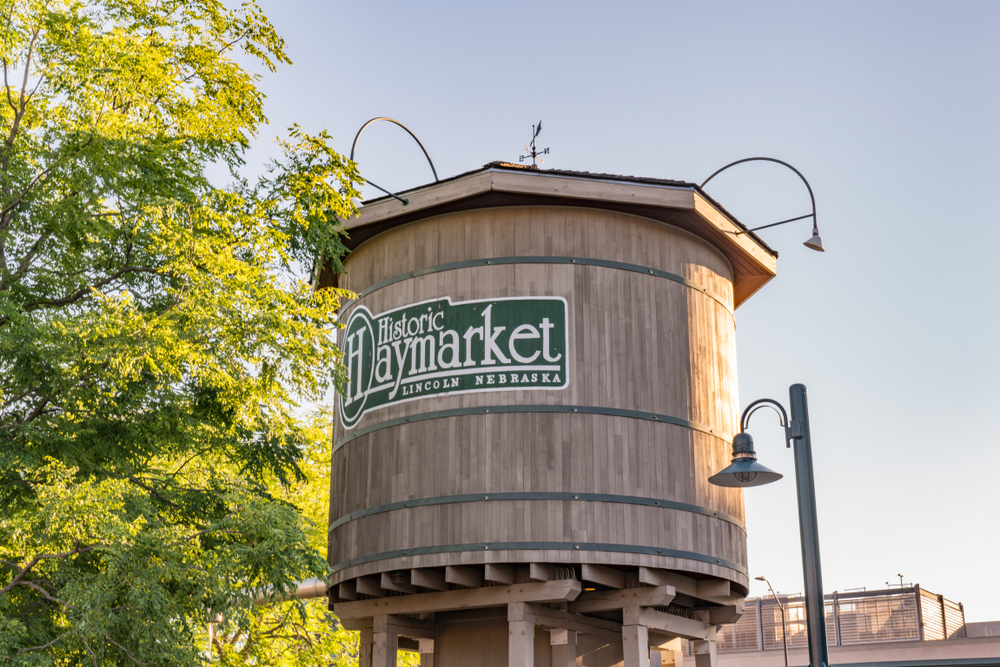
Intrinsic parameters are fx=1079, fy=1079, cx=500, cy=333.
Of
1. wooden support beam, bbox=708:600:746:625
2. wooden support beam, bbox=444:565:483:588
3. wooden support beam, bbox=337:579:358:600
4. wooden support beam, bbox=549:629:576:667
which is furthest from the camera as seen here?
wooden support beam, bbox=708:600:746:625

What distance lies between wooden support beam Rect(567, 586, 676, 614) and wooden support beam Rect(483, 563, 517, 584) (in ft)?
3.46

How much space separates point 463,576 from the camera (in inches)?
504

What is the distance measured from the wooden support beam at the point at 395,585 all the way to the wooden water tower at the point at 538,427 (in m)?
0.04

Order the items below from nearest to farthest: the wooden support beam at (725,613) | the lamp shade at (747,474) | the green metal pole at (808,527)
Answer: the green metal pole at (808,527)
the lamp shade at (747,474)
the wooden support beam at (725,613)

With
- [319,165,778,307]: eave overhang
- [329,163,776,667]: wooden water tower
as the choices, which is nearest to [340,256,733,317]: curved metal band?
[329,163,776,667]: wooden water tower

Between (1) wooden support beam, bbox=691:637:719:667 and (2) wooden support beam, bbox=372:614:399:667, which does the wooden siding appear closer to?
(2) wooden support beam, bbox=372:614:399:667

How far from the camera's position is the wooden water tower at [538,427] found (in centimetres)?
1274

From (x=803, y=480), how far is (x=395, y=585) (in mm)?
6100

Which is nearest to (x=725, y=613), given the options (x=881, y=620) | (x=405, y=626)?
(x=405, y=626)

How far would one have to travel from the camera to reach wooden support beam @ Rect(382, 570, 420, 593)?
520 inches

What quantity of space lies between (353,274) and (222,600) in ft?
19.5

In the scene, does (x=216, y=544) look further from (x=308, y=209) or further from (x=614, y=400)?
(x=614, y=400)

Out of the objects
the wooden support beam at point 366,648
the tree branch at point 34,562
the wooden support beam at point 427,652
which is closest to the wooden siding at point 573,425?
the wooden support beam at point 366,648

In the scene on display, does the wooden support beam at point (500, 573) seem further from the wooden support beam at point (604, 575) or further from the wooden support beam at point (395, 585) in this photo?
the wooden support beam at point (395, 585)
